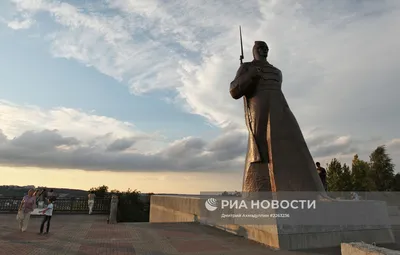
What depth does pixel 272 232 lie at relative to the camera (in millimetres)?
7012

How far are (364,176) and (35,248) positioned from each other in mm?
34608

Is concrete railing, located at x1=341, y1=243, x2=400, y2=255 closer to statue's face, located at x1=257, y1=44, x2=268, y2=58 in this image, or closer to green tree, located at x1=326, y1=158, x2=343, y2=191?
statue's face, located at x1=257, y1=44, x2=268, y2=58

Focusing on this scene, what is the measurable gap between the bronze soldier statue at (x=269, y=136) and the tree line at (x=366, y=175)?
25873 millimetres

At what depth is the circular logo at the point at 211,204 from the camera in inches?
446

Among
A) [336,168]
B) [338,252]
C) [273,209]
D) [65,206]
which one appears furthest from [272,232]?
[336,168]

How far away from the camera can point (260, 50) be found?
9.96 meters

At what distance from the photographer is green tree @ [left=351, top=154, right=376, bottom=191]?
3225 cm

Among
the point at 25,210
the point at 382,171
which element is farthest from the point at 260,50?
the point at 382,171

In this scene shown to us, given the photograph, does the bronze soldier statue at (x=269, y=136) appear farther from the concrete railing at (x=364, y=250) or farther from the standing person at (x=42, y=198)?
the standing person at (x=42, y=198)

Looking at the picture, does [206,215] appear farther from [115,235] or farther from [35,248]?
[35,248]

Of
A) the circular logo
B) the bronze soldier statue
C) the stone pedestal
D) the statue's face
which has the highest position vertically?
the statue's face

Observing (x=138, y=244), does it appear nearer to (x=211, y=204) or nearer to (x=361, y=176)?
(x=211, y=204)

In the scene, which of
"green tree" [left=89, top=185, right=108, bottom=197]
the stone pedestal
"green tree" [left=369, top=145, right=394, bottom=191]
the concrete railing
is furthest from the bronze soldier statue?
"green tree" [left=369, top=145, right=394, bottom=191]

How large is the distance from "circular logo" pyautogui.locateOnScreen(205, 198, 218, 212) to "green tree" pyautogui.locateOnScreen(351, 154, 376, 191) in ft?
83.6
